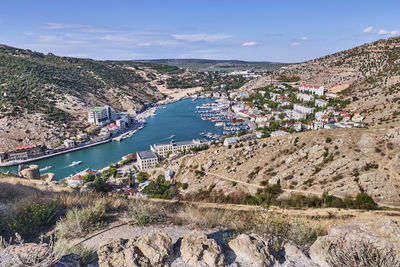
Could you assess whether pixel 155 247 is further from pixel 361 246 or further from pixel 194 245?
pixel 361 246

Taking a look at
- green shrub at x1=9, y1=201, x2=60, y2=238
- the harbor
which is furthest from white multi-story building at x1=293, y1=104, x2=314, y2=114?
green shrub at x1=9, y1=201, x2=60, y2=238

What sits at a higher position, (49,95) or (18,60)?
(18,60)

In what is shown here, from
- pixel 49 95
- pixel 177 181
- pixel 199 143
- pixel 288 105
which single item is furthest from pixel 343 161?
pixel 49 95

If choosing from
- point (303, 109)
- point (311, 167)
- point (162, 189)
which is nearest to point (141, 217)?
point (311, 167)

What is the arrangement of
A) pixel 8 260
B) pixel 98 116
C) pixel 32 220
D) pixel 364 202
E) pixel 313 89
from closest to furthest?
pixel 8 260 → pixel 32 220 → pixel 364 202 → pixel 98 116 → pixel 313 89

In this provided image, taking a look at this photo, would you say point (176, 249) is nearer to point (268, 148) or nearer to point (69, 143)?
point (268, 148)

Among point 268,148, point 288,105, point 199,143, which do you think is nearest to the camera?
point 268,148
